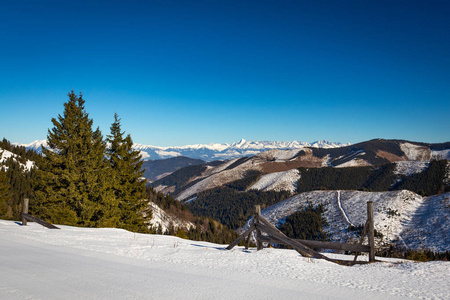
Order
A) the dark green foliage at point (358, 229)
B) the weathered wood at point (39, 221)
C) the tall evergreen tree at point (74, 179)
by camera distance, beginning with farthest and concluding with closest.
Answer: the dark green foliage at point (358, 229) < the tall evergreen tree at point (74, 179) < the weathered wood at point (39, 221)

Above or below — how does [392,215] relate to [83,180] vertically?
below

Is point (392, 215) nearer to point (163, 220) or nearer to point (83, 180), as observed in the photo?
point (163, 220)

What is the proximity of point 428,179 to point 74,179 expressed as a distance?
653 feet

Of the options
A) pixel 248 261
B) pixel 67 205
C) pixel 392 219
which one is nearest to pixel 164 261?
pixel 248 261

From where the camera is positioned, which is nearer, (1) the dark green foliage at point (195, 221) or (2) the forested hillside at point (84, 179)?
(2) the forested hillside at point (84, 179)

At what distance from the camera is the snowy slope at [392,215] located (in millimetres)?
70875

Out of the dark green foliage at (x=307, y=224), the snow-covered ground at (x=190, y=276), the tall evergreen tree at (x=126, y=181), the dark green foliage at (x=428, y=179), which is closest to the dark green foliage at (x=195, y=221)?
the dark green foliage at (x=307, y=224)

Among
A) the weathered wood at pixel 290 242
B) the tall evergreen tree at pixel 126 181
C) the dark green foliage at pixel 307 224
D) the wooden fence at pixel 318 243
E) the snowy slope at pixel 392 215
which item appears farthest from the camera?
the dark green foliage at pixel 307 224

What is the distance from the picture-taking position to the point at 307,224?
102 meters

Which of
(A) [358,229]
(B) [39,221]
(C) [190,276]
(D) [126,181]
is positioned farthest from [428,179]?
(B) [39,221]

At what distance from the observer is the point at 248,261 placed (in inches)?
427

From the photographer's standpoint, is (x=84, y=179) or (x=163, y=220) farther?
(x=163, y=220)

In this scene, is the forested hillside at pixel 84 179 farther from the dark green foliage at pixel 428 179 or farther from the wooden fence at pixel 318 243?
the dark green foliage at pixel 428 179

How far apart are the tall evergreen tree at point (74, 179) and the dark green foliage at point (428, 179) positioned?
590ft
